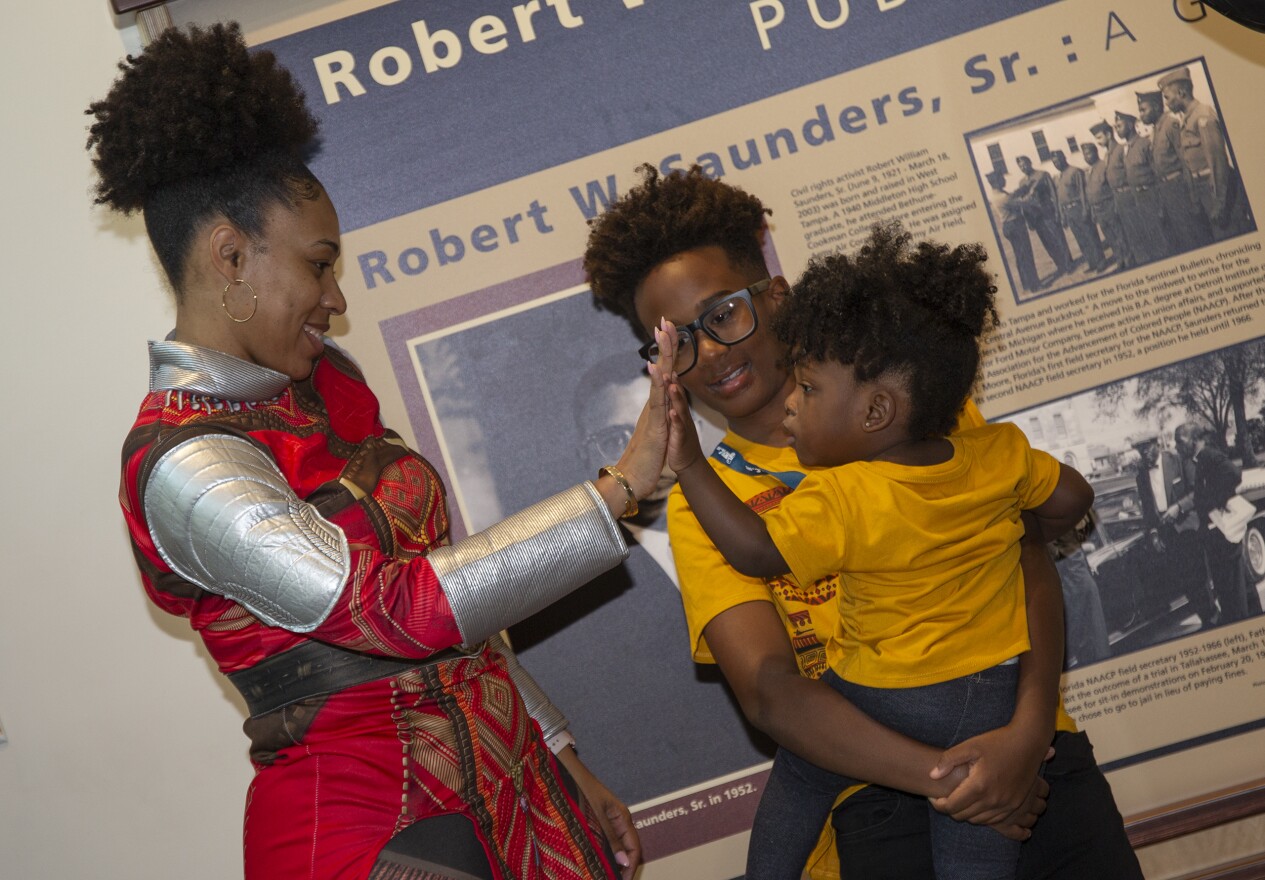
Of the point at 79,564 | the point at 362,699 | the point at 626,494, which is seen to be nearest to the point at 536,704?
the point at 362,699

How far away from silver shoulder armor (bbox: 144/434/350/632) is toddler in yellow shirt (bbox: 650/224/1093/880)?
0.61m

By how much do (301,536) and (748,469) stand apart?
0.89m

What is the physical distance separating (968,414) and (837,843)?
84cm

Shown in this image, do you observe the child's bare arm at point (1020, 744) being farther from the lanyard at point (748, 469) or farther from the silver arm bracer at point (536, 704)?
the silver arm bracer at point (536, 704)

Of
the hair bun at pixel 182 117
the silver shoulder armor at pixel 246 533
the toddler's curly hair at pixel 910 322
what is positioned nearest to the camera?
the silver shoulder armor at pixel 246 533

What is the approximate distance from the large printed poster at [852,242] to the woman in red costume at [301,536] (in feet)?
2.14

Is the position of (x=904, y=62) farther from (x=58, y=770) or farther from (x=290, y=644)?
(x=58, y=770)

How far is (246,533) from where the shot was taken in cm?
150

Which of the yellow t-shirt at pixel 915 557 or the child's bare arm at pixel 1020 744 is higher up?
the yellow t-shirt at pixel 915 557

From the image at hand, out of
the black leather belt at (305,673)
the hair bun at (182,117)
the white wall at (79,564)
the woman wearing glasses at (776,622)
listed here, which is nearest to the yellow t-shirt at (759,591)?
the woman wearing glasses at (776,622)

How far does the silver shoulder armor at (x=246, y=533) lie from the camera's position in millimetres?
1510

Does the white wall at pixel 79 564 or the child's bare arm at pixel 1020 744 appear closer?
the child's bare arm at pixel 1020 744

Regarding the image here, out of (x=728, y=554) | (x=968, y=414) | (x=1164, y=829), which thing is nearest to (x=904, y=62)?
(x=968, y=414)

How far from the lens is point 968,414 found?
2.13 m
